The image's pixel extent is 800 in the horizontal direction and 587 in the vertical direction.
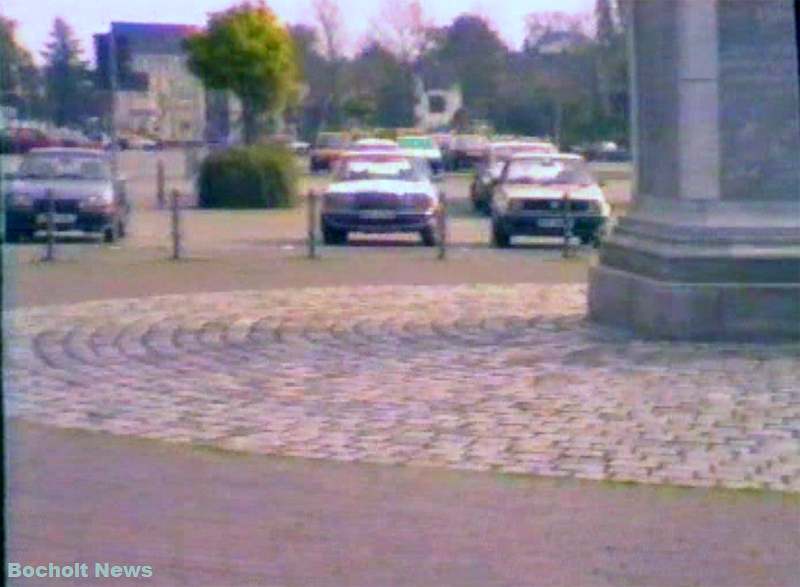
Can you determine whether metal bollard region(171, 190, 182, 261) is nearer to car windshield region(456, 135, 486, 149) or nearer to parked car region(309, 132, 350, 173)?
parked car region(309, 132, 350, 173)

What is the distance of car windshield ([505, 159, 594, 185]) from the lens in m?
31.8

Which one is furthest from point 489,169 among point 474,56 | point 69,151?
point 69,151

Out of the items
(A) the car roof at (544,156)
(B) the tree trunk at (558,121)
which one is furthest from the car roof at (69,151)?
(B) the tree trunk at (558,121)

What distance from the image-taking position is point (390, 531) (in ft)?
29.3

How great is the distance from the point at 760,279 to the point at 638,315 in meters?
1.21

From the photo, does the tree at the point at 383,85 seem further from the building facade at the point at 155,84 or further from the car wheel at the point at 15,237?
the car wheel at the point at 15,237

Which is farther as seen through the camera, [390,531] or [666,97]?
[666,97]

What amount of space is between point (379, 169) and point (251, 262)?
6.51 metres

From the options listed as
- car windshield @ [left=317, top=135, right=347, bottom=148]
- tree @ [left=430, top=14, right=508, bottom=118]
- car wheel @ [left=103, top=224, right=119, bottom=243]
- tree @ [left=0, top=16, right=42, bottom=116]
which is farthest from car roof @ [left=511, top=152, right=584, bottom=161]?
car windshield @ [left=317, top=135, right=347, bottom=148]

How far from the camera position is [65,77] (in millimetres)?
23812

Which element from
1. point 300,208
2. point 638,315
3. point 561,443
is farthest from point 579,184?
point 561,443

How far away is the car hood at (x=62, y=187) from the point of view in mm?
29672

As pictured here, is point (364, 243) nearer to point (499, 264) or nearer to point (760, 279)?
point (499, 264)

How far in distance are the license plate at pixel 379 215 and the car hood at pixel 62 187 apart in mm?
3914
